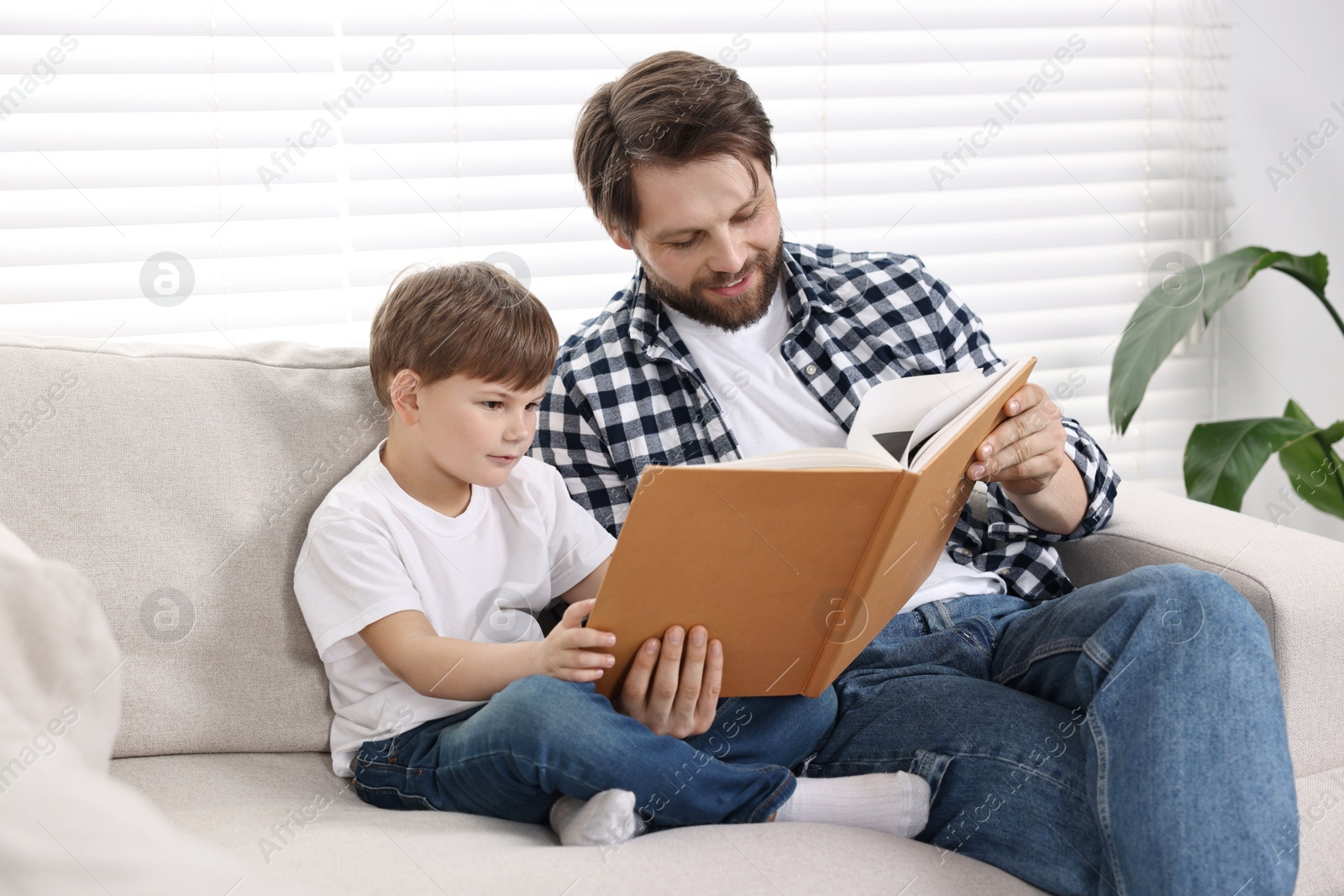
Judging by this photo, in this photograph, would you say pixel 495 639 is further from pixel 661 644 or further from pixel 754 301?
pixel 754 301

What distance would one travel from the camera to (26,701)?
475 mm

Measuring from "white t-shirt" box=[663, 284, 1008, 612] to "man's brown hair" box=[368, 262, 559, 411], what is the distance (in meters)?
0.31

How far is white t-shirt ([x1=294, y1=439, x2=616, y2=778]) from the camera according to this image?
1.10 meters

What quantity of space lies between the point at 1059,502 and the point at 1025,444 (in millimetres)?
182

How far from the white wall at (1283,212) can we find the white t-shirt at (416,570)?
1800 mm

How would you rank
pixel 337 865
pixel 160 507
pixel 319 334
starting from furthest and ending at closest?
pixel 319 334 < pixel 160 507 < pixel 337 865

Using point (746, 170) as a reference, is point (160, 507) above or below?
below

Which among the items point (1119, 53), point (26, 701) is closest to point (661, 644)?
point (26, 701)

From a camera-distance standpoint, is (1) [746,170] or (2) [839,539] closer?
(2) [839,539]

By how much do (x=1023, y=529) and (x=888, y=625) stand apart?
26cm

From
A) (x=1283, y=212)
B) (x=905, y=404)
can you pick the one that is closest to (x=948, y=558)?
(x=905, y=404)

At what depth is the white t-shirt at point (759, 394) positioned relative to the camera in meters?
1.41

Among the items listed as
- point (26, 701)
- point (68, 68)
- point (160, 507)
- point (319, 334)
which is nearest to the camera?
point (26, 701)

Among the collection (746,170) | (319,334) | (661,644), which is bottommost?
(661,644)
